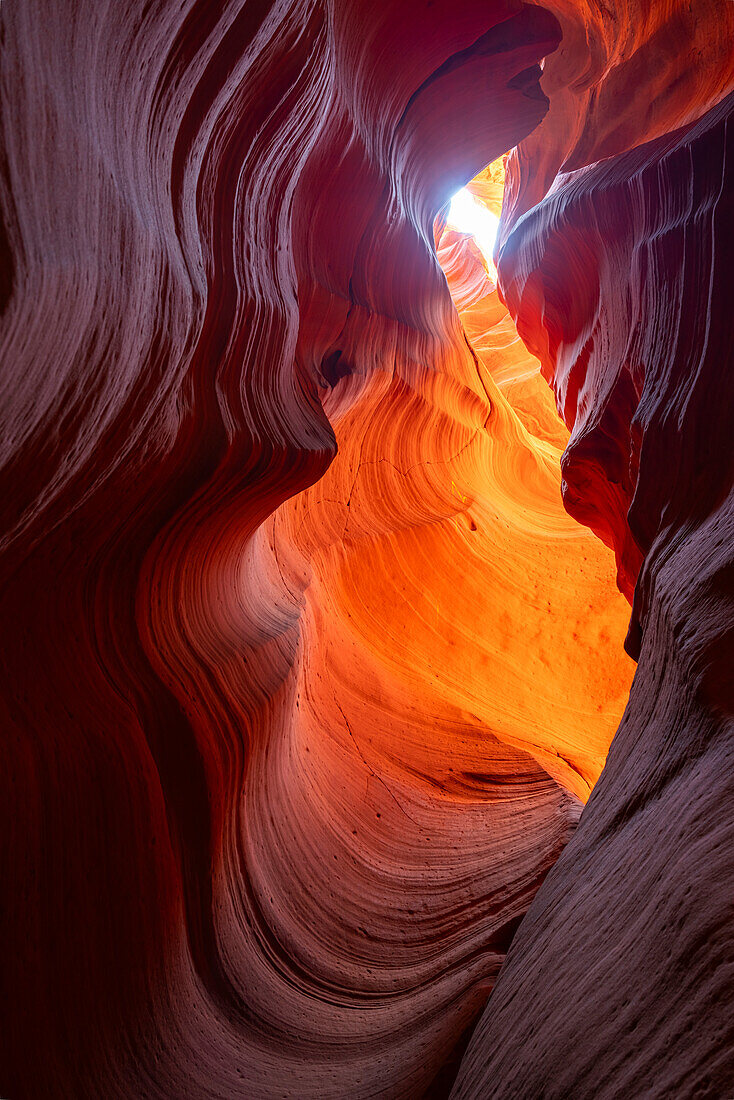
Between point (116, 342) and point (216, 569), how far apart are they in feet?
4.55

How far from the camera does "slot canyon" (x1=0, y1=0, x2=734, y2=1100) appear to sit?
1.59m

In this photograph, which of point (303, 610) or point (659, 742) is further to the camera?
point (303, 610)

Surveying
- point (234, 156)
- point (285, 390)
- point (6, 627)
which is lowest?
point (6, 627)

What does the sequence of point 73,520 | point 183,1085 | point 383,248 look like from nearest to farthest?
point 73,520, point 183,1085, point 383,248

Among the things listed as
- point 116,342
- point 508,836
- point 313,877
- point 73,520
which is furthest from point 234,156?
point 508,836

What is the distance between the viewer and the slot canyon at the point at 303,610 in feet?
5.22

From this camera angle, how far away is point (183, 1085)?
1987 mm

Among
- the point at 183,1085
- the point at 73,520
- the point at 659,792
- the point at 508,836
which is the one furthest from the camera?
the point at 508,836

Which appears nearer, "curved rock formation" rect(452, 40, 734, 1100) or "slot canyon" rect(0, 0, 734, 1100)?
"curved rock formation" rect(452, 40, 734, 1100)

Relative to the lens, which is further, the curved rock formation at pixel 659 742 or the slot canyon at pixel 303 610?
the slot canyon at pixel 303 610

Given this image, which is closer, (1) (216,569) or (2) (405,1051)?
(2) (405,1051)

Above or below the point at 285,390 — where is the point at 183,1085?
below

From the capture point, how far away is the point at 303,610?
432cm

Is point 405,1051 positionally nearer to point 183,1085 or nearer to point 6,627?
point 183,1085
